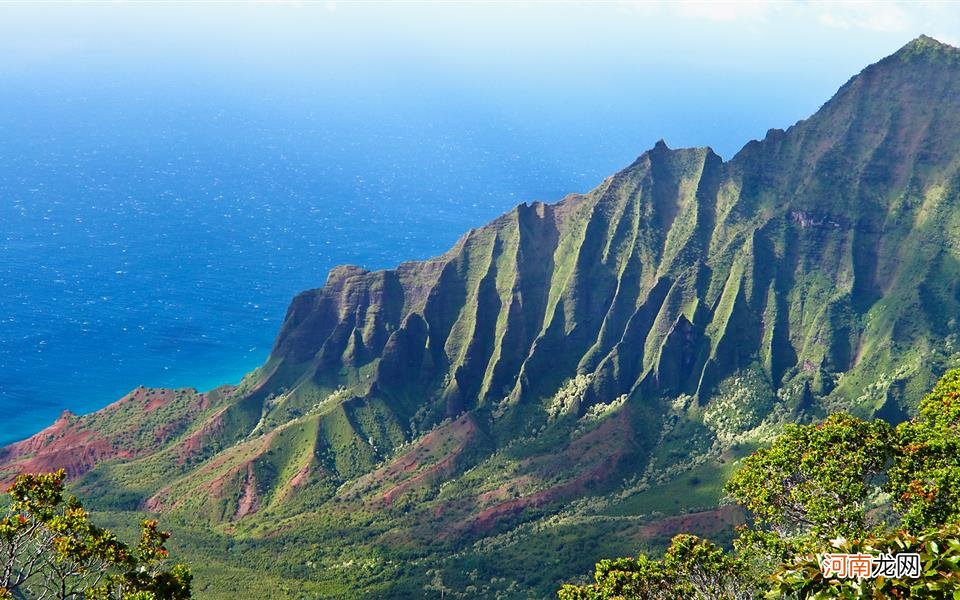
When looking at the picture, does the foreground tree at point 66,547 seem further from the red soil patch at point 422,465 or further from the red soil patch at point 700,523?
the red soil patch at point 422,465

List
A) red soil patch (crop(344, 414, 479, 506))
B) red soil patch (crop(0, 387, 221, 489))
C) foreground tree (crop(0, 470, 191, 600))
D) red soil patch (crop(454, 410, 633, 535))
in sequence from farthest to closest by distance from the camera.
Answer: red soil patch (crop(0, 387, 221, 489))
red soil patch (crop(344, 414, 479, 506))
red soil patch (crop(454, 410, 633, 535))
foreground tree (crop(0, 470, 191, 600))

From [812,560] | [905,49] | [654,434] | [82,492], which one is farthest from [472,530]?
[905,49]

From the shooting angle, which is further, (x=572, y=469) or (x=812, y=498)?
(x=572, y=469)

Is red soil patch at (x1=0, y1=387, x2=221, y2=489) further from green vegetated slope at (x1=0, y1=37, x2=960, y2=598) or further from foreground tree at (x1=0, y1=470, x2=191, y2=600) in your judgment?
foreground tree at (x1=0, y1=470, x2=191, y2=600)

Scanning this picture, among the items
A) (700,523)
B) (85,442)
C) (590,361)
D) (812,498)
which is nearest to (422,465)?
(590,361)

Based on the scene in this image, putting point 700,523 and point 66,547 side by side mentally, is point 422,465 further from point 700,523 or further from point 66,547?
point 66,547

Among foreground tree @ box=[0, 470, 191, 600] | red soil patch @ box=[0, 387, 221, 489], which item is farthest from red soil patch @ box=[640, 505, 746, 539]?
red soil patch @ box=[0, 387, 221, 489]

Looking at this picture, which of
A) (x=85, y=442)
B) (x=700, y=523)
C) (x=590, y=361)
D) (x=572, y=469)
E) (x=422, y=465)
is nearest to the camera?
(x=700, y=523)

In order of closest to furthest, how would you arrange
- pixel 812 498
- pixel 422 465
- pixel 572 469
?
pixel 812 498, pixel 572 469, pixel 422 465
